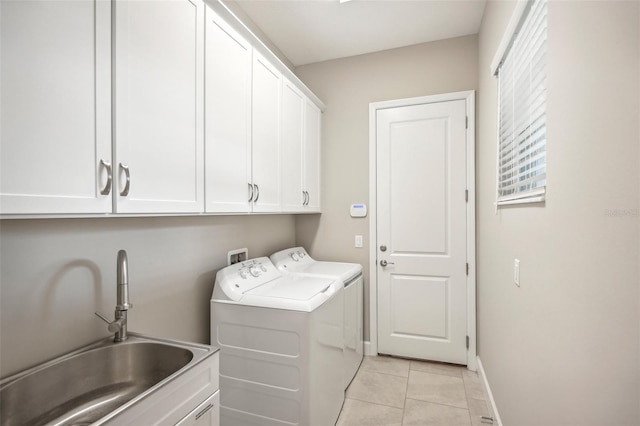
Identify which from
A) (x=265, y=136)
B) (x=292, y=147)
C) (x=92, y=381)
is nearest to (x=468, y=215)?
(x=292, y=147)

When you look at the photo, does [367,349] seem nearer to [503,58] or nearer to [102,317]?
[102,317]

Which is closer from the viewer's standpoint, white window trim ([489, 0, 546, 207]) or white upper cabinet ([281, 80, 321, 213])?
white window trim ([489, 0, 546, 207])

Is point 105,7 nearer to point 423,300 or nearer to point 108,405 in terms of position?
point 108,405

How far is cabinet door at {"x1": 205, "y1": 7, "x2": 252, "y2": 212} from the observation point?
1.47 metres

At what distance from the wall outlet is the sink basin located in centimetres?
84

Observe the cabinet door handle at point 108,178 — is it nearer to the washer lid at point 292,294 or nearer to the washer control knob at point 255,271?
the washer lid at point 292,294

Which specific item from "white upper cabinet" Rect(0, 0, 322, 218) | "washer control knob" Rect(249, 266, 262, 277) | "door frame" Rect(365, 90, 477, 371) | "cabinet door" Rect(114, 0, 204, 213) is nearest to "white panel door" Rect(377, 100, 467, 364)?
"door frame" Rect(365, 90, 477, 371)

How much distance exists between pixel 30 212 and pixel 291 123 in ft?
5.99

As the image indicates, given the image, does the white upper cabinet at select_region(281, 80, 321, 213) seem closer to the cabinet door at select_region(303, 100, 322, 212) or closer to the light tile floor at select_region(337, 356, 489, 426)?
the cabinet door at select_region(303, 100, 322, 212)

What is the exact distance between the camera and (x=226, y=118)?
1593 millimetres

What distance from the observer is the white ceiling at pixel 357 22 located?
7.36ft

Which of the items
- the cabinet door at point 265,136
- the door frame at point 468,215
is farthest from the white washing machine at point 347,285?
the cabinet door at point 265,136

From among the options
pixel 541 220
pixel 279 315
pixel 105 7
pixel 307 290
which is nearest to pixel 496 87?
pixel 541 220

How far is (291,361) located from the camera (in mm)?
1600
